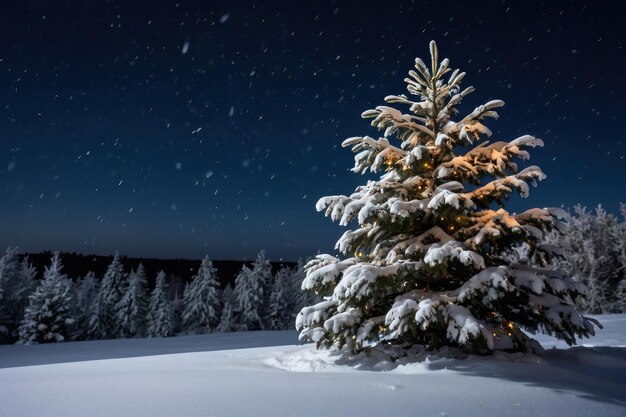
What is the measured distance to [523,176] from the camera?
780cm

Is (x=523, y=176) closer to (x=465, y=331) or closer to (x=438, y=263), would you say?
(x=438, y=263)

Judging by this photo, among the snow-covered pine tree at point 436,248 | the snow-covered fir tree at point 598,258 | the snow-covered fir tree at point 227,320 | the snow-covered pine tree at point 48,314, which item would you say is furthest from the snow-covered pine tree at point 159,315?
the snow-covered pine tree at point 436,248

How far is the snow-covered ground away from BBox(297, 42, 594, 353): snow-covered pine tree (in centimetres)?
58

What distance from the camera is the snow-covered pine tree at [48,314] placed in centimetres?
3628

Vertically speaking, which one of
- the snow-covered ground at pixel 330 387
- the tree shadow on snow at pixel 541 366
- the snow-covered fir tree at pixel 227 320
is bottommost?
the snow-covered fir tree at pixel 227 320

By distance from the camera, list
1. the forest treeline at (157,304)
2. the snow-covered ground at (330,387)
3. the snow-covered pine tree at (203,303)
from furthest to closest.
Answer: the snow-covered pine tree at (203,303) < the forest treeline at (157,304) < the snow-covered ground at (330,387)

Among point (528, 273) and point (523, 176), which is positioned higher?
point (523, 176)

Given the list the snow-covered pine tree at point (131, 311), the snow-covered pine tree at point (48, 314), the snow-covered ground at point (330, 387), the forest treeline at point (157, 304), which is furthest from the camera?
the snow-covered pine tree at point (131, 311)

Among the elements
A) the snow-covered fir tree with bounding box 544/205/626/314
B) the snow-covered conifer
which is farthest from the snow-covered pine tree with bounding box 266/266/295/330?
the snow-covered fir tree with bounding box 544/205/626/314

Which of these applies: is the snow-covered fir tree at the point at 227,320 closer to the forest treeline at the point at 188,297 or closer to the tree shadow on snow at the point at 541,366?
the forest treeline at the point at 188,297

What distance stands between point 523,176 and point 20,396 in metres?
8.04

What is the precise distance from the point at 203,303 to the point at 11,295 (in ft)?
60.2

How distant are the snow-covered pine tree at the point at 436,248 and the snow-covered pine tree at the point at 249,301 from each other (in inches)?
1693

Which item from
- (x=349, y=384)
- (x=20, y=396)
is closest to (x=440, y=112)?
(x=349, y=384)
